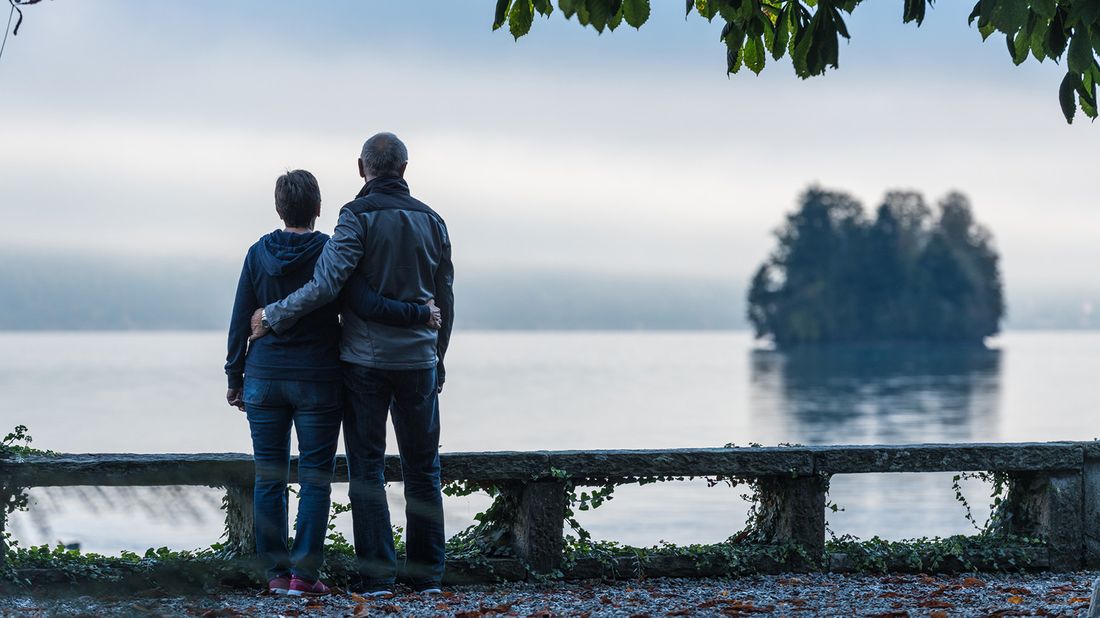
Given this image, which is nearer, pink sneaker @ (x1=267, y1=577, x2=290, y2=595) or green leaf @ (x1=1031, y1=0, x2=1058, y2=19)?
green leaf @ (x1=1031, y1=0, x2=1058, y2=19)

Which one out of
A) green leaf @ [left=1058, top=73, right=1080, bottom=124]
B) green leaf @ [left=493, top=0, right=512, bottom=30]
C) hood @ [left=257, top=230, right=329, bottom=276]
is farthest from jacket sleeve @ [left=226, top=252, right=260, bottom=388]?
green leaf @ [left=1058, top=73, right=1080, bottom=124]

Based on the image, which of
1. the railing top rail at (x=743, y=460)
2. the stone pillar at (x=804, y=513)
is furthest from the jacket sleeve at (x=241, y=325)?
the stone pillar at (x=804, y=513)

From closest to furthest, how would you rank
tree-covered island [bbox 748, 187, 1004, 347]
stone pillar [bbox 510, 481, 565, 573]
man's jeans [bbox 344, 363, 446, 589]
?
man's jeans [bbox 344, 363, 446, 589], stone pillar [bbox 510, 481, 565, 573], tree-covered island [bbox 748, 187, 1004, 347]

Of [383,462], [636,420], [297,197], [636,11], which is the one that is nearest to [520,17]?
[636,11]

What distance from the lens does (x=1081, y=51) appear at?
4.03 m

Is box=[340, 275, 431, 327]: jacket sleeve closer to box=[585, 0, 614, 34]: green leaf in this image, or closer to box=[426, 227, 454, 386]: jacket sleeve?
box=[426, 227, 454, 386]: jacket sleeve

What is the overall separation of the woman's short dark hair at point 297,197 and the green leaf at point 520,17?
4.92ft

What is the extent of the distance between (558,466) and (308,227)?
5.67 feet

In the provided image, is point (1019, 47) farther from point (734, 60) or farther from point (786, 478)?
point (786, 478)

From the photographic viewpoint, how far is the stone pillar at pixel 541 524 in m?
6.04

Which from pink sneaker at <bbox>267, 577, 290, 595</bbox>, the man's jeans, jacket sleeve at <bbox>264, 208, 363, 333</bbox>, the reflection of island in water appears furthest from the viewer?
the reflection of island in water

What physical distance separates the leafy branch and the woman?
154cm

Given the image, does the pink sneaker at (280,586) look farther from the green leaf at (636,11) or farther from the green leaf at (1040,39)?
the green leaf at (1040,39)

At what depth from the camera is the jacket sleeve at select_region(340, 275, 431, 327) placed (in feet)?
17.1
